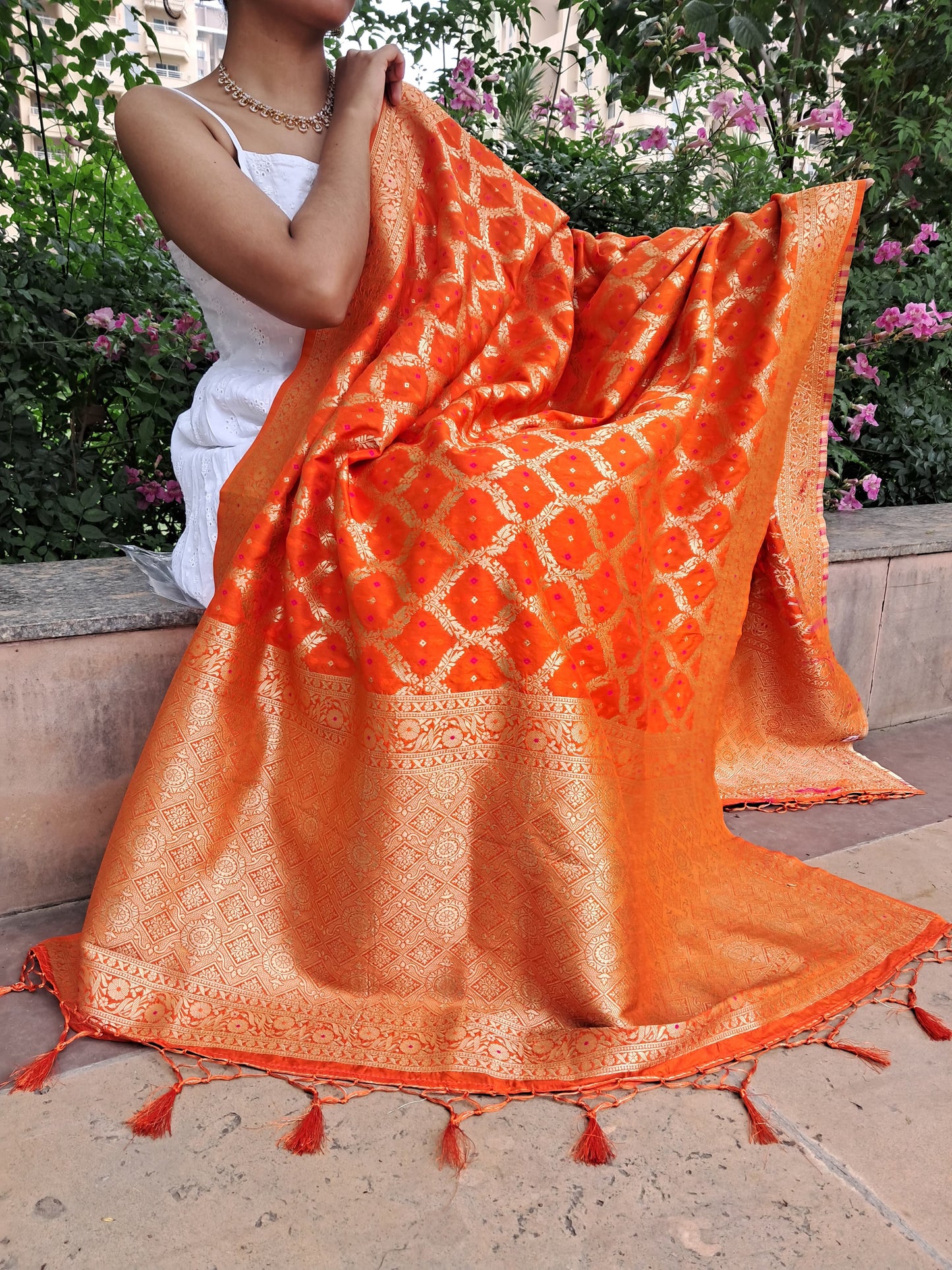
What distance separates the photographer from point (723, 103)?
3.07m

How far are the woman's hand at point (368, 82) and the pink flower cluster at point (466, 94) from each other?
49.2 inches

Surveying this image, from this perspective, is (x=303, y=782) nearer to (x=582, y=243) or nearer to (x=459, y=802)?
(x=459, y=802)

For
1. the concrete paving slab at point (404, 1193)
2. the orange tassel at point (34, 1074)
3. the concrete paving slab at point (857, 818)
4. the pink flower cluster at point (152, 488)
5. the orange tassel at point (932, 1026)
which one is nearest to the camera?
the concrete paving slab at point (404, 1193)

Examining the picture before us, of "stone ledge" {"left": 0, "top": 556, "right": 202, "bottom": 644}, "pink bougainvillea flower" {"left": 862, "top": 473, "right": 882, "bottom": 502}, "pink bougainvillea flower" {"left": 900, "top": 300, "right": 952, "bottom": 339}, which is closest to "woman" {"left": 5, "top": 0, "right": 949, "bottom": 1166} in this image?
"stone ledge" {"left": 0, "top": 556, "right": 202, "bottom": 644}

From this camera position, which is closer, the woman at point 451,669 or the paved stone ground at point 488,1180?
the paved stone ground at point 488,1180

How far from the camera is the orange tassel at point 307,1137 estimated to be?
1201mm

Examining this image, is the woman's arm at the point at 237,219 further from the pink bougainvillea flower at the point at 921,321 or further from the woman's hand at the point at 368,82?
the pink bougainvillea flower at the point at 921,321

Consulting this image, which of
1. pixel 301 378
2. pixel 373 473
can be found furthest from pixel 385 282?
pixel 373 473

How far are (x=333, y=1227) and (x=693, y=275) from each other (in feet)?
5.79

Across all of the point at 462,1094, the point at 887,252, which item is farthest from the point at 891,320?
the point at 462,1094

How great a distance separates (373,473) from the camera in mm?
1578

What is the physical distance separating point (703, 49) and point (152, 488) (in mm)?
2315

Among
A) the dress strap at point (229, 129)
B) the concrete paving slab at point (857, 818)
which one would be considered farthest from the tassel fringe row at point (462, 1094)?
the dress strap at point (229, 129)

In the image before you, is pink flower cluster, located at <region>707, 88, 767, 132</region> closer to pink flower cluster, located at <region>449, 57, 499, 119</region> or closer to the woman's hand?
pink flower cluster, located at <region>449, 57, 499, 119</region>
